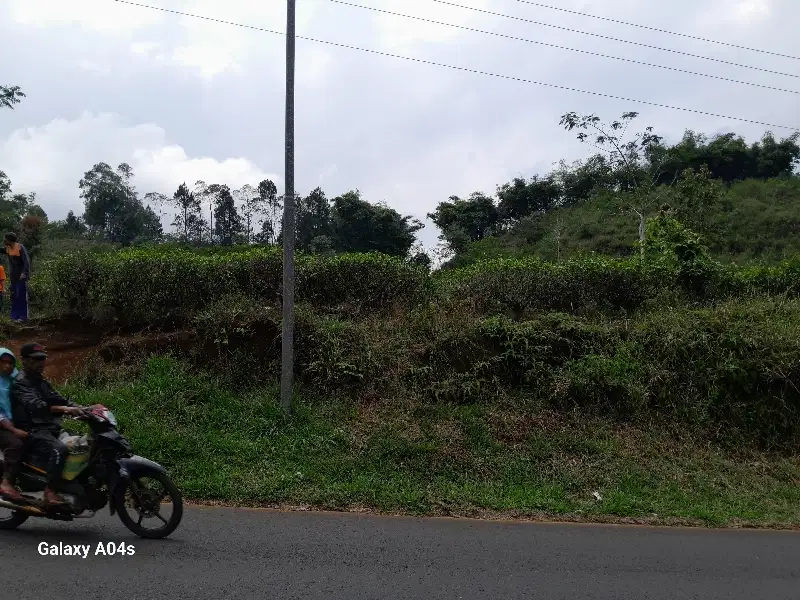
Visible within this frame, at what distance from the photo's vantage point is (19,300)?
33.7ft

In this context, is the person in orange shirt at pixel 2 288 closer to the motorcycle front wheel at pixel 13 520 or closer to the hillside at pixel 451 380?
the hillside at pixel 451 380

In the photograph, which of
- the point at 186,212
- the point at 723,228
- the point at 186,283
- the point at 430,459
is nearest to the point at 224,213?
the point at 186,212

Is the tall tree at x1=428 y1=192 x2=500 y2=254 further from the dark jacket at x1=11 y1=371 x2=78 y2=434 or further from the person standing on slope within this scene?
the dark jacket at x1=11 y1=371 x2=78 y2=434

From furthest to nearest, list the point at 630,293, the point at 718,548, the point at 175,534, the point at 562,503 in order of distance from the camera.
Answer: the point at 630,293
the point at 562,503
the point at 718,548
the point at 175,534

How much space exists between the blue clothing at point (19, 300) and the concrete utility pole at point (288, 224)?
5305 millimetres

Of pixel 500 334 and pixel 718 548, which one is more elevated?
pixel 500 334

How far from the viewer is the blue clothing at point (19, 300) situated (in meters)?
10.2

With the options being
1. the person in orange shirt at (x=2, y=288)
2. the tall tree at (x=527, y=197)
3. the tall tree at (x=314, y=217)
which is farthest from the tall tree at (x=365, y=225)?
the tall tree at (x=527, y=197)

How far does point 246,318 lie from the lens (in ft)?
30.0

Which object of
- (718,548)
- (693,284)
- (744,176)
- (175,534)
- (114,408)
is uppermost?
(744,176)

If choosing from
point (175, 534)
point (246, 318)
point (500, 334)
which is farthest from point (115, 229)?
point (175, 534)

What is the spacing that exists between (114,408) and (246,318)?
2.20 meters

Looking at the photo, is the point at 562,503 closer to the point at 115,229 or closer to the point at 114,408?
the point at 114,408

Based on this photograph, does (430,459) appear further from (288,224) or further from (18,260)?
(18,260)
